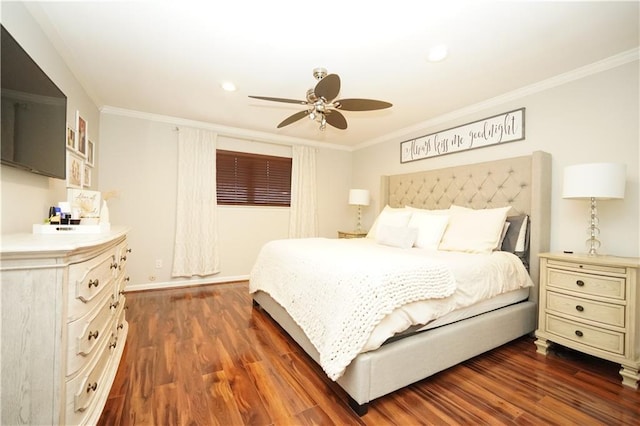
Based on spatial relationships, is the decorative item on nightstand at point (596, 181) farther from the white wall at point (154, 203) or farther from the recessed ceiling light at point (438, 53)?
the white wall at point (154, 203)

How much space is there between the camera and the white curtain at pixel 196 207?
3.63 m

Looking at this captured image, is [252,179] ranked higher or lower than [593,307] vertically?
higher

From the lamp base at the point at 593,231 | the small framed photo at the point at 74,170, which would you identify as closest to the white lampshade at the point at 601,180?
the lamp base at the point at 593,231

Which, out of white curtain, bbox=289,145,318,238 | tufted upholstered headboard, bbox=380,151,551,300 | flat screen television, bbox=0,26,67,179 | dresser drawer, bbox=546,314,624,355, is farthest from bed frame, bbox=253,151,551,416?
flat screen television, bbox=0,26,67,179

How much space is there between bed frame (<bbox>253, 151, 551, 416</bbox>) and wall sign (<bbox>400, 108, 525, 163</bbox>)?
25 centimetres

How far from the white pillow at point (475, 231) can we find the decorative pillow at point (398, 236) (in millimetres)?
292

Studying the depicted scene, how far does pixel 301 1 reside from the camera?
1549mm

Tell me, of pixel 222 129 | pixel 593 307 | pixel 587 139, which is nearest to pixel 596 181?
pixel 587 139

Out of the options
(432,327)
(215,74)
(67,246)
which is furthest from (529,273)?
(215,74)

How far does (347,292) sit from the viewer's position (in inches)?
58.4

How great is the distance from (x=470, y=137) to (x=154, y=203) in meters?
4.07

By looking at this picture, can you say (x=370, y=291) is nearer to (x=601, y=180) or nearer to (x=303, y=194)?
(x=601, y=180)

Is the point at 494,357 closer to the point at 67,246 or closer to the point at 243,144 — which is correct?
the point at 67,246

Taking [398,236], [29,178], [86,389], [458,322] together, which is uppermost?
[29,178]
